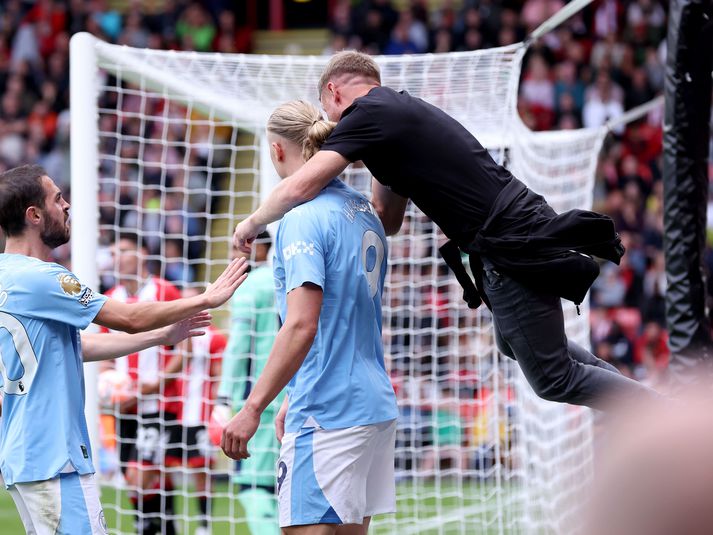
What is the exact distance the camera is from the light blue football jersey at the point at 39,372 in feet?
11.3

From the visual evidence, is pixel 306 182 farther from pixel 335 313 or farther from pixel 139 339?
pixel 139 339

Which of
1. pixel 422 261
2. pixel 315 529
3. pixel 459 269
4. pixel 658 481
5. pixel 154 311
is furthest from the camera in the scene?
pixel 422 261

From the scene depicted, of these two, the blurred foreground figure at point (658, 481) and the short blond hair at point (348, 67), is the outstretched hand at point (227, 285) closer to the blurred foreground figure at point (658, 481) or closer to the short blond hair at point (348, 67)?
the short blond hair at point (348, 67)

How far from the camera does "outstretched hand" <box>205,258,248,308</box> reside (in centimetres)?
363

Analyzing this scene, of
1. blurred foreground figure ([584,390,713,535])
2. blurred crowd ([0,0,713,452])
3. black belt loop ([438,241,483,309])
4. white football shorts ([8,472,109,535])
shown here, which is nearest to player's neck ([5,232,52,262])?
white football shorts ([8,472,109,535])

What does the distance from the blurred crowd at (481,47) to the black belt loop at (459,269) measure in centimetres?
821

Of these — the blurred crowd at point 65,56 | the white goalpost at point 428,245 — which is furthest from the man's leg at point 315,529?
the blurred crowd at point 65,56

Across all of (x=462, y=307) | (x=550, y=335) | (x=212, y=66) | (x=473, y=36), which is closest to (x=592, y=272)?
(x=550, y=335)

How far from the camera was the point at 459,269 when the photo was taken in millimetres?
3916

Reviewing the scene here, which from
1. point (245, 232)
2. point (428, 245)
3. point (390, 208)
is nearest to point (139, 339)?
point (245, 232)

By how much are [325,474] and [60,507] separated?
87 centimetres

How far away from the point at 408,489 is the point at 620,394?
20.3 ft

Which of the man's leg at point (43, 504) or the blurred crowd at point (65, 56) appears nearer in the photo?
the man's leg at point (43, 504)

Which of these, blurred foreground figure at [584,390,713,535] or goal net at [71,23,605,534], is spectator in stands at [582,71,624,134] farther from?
blurred foreground figure at [584,390,713,535]
